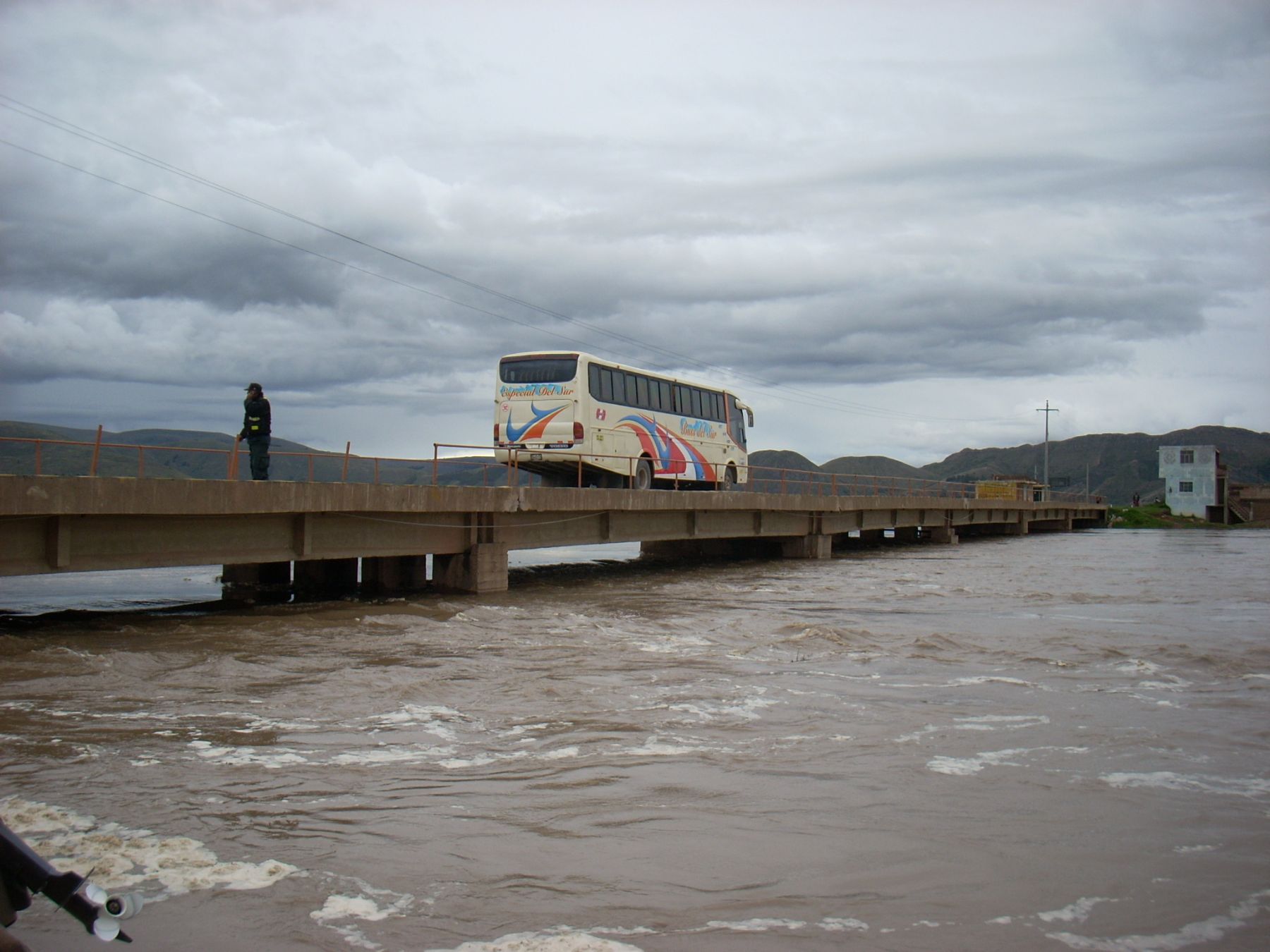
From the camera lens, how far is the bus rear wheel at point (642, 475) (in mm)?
28656

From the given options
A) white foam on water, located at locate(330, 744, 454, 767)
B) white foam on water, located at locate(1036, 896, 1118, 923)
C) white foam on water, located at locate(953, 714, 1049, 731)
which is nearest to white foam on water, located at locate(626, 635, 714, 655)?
white foam on water, located at locate(953, 714, 1049, 731)

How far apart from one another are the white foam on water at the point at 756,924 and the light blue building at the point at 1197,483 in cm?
9876

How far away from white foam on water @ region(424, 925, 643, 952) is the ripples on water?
0.03 metres

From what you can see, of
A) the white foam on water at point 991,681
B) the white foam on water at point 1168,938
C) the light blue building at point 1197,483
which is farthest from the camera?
the light blue building at point 1197,483

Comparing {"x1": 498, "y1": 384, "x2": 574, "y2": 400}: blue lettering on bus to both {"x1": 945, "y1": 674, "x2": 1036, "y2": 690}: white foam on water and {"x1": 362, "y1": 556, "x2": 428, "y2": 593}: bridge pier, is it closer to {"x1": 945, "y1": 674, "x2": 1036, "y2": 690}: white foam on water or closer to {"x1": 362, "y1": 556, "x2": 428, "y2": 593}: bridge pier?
{"x1": 362, "y1": 556, "x2": 428, "y2": 593}: bridge pier

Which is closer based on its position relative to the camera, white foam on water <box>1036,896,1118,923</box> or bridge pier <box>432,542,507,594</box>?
white foam on water <box>1036,896,1118,923</box>

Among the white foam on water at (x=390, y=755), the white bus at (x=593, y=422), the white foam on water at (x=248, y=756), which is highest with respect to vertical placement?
the white bus at (x=593, y=422)

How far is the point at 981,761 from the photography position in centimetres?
783

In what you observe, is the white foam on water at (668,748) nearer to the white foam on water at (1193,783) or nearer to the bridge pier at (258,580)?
the white foam on water at (1193,783)

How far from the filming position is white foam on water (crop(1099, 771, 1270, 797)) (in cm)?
725

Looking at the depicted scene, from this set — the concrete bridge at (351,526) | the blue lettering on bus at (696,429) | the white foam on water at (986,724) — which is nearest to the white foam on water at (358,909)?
the white foam on water at (986,724)

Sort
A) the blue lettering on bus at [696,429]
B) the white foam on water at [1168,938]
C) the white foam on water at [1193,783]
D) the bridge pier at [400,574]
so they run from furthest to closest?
the blue lettering on bus at [696,429]
the bridge pier at [400,574]
the white foam on water at [1193,783]
the white foam on water at [1168,938]

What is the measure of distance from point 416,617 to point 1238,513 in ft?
306

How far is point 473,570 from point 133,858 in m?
15.5
